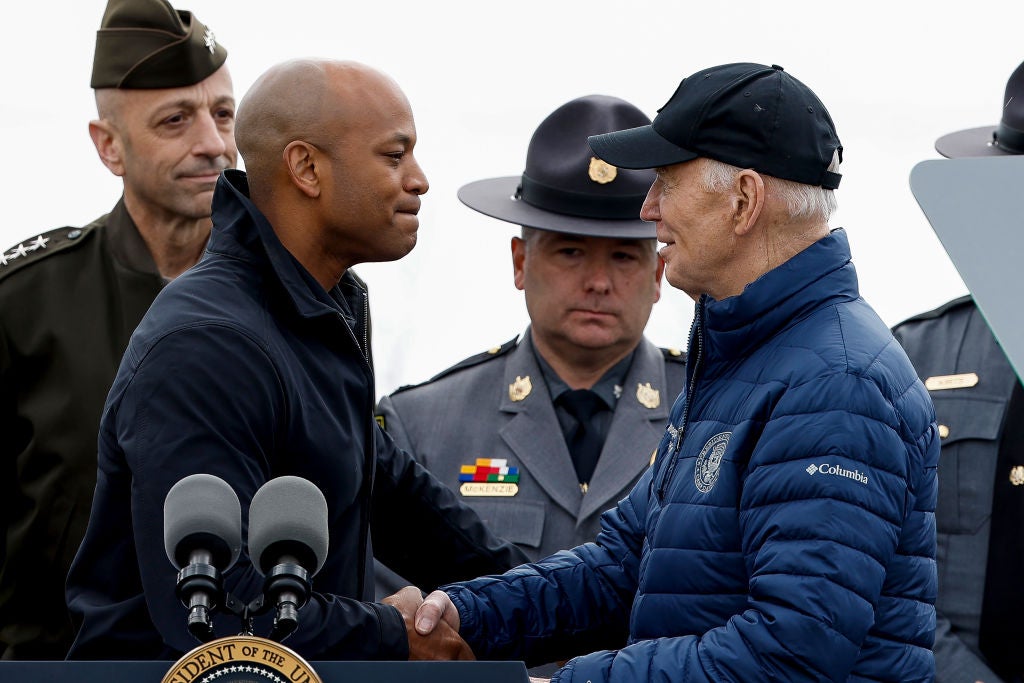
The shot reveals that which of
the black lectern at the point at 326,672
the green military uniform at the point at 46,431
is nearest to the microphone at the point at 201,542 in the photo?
the black lectern at the point at 326,672

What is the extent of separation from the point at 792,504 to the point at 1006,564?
5.35ft

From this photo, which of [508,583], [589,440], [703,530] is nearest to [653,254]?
[589,440]

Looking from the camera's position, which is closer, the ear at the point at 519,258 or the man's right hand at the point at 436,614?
the man's right hand at the point at 436,614

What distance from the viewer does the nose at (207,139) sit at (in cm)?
423

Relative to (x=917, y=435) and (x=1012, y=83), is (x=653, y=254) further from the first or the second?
(x=917, y=435)

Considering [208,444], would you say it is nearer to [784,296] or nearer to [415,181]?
[415,181]

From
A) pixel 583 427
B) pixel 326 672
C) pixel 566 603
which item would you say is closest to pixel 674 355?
pixel 583 427

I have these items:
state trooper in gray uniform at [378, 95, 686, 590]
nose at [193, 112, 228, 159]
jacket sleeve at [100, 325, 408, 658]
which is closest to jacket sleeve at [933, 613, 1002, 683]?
state trooper in gray uniform at [378, 95, 686, 590]

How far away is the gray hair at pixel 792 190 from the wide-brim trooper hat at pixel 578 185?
4.14 ft

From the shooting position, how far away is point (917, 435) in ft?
8.32

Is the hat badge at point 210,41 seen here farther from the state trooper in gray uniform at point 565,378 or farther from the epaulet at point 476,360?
the epaulet at point 476,360

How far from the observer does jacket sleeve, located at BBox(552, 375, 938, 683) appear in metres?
2.38

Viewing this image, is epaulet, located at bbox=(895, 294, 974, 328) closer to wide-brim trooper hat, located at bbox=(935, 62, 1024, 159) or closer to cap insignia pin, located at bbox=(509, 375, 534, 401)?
wide-brim trooper hat, located at bbox=(935, 62, 1024, 159)

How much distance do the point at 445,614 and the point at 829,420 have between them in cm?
97
